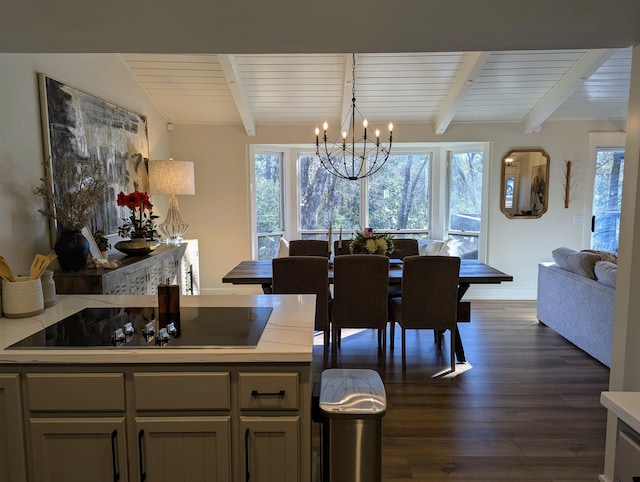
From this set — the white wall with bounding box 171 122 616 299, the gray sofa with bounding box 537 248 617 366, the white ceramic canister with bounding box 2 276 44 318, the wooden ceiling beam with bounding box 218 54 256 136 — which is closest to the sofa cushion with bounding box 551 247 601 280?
the gray sofa with bounding box 537 248 617 366

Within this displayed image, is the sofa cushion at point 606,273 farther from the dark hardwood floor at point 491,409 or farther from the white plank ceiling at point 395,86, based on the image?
the white plank ceiling at point 395,86

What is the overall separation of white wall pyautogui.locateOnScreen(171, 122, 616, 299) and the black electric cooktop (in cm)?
389

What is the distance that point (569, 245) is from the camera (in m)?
5.98

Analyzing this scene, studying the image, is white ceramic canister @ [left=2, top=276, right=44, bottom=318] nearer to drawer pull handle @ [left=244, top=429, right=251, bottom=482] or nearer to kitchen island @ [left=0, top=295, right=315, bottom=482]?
kitchen island @ [left=0, top=295, right=315, bottom=482]

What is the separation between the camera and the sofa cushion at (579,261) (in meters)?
4.00

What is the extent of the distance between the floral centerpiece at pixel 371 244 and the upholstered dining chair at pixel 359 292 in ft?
1.34

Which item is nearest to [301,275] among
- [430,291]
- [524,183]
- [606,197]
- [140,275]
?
[430,291]

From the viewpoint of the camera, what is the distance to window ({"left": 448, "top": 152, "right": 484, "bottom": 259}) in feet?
20.2

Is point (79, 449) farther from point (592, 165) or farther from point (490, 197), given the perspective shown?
point (592, 165)

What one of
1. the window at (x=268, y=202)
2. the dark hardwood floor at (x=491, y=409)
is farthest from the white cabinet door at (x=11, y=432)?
the window at (x=268, y=202)

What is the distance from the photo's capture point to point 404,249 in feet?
16.2

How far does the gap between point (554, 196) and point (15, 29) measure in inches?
232

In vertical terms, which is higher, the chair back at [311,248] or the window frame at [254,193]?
the window frame at [254,193]

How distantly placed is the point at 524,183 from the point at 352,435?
503cm
